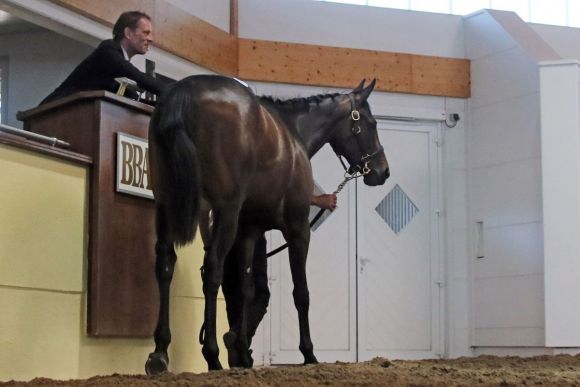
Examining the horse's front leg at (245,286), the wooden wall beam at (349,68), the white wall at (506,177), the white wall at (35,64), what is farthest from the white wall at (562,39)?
the horse's front leg at (245,286)

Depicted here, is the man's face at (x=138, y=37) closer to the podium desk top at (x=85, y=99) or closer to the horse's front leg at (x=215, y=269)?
the podium desk top at (x=85, y=99)

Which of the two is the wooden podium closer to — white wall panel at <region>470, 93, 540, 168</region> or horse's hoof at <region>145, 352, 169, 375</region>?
horse's hoof at <region>145, 352, 169, 375</region>

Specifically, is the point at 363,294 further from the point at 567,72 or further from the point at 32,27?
the point at 32,27

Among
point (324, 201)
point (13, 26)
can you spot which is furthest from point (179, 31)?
point (324, 201)

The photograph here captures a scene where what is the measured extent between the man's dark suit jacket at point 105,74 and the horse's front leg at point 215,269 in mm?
690

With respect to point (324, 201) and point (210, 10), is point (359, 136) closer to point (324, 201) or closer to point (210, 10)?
point (324, 201)

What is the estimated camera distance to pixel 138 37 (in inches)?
167

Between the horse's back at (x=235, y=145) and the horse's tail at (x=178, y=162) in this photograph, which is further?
the horse's back at (x=235, y=145)

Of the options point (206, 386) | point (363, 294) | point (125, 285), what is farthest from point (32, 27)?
point (206, 386)

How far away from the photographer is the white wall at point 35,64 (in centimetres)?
826

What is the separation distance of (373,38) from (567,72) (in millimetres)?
2022

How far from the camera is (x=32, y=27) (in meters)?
8.53

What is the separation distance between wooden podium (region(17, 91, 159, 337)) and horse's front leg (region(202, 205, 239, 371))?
409mm

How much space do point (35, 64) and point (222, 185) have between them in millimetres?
5343
